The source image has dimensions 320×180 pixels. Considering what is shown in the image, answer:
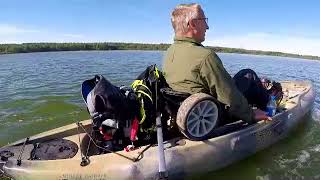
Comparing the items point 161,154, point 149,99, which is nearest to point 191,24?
point 149,99

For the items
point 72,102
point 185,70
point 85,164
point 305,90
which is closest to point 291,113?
point 305,90

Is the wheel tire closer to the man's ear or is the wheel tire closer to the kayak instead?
the kayak

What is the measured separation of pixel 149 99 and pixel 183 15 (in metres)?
1.38

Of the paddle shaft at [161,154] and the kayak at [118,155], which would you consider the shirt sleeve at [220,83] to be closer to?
the kayak at [118,155]

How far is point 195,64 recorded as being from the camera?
5.91 m

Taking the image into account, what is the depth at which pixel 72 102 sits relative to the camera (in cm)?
1224

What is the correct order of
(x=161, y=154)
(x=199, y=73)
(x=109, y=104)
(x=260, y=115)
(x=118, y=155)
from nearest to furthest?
(x=161, y=154), (x=109, y=104), (x=118, y=155), (x=199, y=73), (x=260, y=115)

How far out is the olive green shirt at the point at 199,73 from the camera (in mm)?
5853

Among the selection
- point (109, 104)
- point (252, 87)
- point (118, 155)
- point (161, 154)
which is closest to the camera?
point (161, 154)

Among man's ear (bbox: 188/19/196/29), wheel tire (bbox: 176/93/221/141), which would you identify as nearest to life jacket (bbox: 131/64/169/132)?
wheel tire (bbox: 176/93/221/141)

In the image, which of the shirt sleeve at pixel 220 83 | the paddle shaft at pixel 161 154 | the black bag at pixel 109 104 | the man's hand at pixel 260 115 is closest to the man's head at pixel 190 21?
the shirt sleeve at pixel 220 83

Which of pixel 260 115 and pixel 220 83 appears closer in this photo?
pixel 220 83

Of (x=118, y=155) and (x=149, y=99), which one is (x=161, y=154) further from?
(x=149, y=99)

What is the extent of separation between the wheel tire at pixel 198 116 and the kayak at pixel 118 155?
0.17 metres
